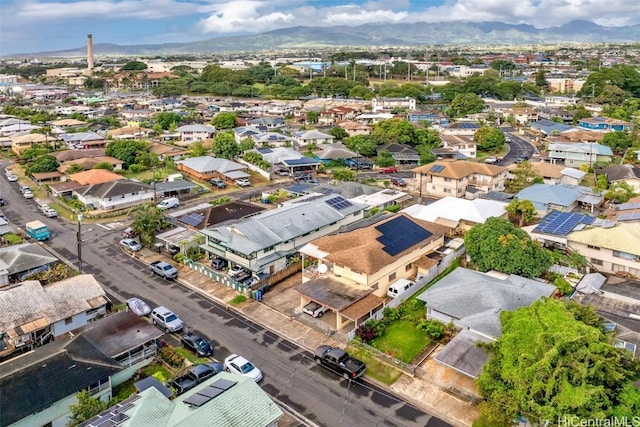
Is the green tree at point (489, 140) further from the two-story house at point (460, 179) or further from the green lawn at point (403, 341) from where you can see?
the green lawn at point (403, 341)

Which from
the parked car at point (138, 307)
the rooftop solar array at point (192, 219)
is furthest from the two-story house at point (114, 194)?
the parked car at point (138, 307)

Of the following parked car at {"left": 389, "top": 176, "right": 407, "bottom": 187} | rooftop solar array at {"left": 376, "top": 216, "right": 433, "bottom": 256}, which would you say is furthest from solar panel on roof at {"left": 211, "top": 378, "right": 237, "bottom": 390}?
parked car at {"left": 389, "top": 176, "right": 407, "bottom": 187}

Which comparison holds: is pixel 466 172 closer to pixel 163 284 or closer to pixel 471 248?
pixel 471 248

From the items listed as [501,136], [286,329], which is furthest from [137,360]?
[501,136]

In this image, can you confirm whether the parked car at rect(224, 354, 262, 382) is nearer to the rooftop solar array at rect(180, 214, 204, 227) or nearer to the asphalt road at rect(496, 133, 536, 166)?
the rooftop solar array at rect(180, 214, 204, 227)

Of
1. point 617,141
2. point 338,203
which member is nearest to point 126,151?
point 338,203

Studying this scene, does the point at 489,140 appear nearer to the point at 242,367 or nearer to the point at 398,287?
the point at 398,287

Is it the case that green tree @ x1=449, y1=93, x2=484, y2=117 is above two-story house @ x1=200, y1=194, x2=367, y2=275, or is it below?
above
